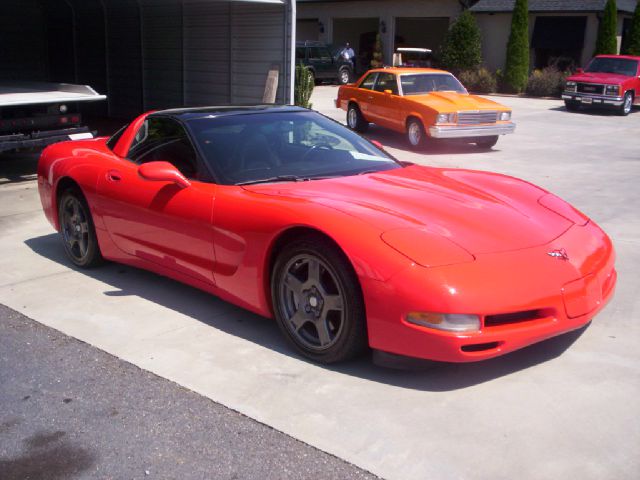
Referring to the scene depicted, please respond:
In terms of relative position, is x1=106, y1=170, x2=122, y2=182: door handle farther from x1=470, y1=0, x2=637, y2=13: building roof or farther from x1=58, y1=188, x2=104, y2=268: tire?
x1=470, y1=0, x2=637, y2=13: building roof

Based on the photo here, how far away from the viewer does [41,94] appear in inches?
442

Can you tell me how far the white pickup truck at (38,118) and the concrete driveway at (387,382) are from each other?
408 centimetres

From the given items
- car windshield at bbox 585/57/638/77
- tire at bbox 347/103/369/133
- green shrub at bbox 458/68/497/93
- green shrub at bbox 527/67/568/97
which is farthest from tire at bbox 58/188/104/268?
green shrub at bbox 458/68/497/93

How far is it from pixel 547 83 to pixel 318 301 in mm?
25169

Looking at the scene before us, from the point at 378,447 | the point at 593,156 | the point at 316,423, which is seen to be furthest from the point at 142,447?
the point at 593,156

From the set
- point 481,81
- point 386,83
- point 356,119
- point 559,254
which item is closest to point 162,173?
point 559,254

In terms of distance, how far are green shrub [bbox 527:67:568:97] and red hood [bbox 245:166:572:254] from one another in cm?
2355

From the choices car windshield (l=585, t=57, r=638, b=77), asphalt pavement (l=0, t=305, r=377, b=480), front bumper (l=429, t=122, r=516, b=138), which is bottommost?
asphalt pavement (l=0, t=305, r=377, b=480)

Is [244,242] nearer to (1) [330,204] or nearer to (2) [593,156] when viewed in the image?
(1) [330,204]

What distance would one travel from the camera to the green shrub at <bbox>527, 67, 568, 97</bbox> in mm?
27219

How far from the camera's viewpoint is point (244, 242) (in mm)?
4531

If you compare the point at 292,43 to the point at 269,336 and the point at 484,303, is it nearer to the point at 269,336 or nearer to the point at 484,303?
the point at 269,336

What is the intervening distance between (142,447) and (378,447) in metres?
1.04

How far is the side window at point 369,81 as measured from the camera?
1596 centimetres
